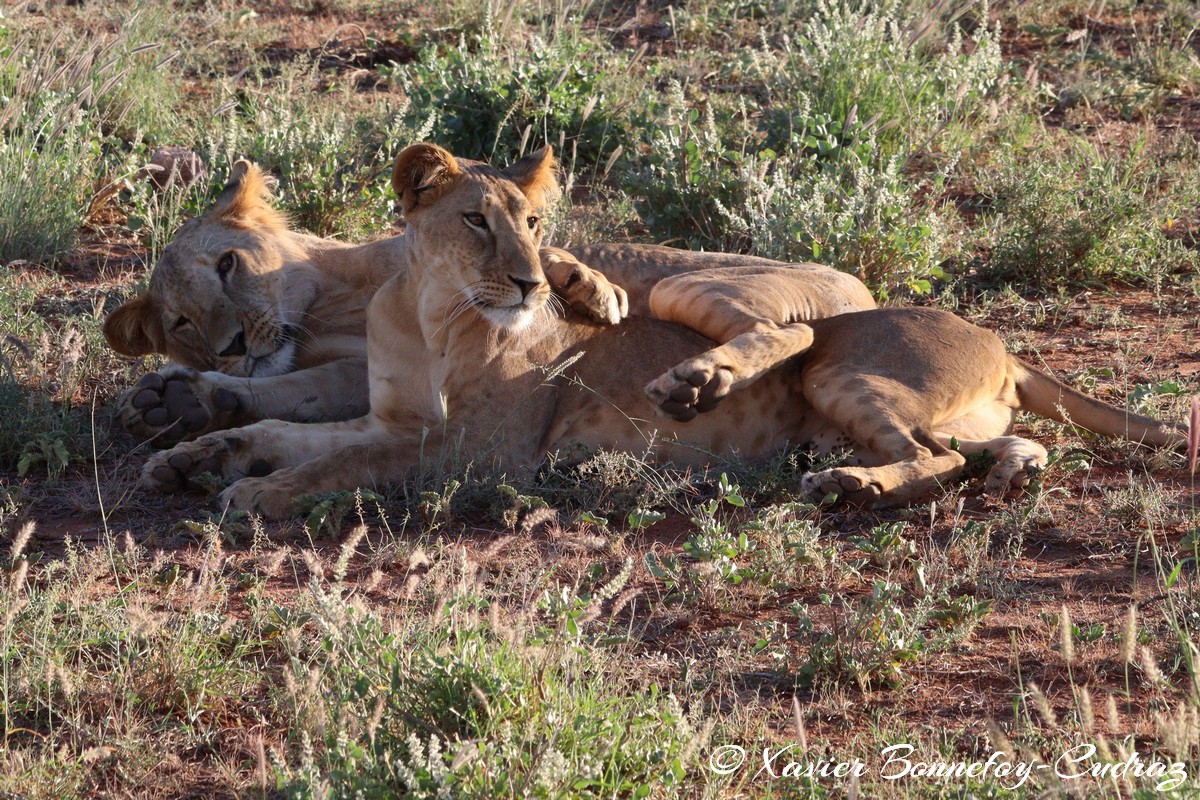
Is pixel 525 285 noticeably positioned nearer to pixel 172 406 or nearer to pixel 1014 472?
pixel 172 406

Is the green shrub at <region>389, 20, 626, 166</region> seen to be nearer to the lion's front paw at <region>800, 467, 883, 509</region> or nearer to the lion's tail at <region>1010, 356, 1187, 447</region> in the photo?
the lion's tail at <region>1010, 356, 1187, 447</region>

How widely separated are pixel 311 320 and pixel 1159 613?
3.49 metres

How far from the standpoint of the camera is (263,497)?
434 cm

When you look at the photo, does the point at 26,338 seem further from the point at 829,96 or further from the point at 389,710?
the point at 829,96

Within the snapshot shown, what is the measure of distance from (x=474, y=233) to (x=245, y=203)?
1.51 metres

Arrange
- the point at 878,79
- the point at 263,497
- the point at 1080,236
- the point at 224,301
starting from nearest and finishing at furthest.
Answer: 1. the point at 263,497
2. the point at 224,301
3. the point at 1080,236
4. the point at 878,79

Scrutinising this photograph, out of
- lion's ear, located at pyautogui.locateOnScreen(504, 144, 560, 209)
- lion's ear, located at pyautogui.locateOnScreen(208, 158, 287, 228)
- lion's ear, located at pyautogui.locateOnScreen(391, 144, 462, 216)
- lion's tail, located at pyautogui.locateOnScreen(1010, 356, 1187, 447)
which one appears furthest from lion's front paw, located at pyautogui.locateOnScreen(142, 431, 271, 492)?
lion's tail, located at pyautogui.locateOnScreen(1010, 356, 1187, 447)

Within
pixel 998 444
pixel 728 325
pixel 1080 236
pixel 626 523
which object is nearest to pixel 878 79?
pixel 1080 236

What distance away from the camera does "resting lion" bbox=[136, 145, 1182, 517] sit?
4496 millimetres

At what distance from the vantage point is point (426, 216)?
15.3 feet

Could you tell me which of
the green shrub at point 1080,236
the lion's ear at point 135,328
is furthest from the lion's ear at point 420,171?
the green shrub at point 1080,236

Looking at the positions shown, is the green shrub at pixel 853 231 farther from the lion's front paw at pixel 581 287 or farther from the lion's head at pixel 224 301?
the lion's head at pixel 224 301

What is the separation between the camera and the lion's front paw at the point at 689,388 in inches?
171

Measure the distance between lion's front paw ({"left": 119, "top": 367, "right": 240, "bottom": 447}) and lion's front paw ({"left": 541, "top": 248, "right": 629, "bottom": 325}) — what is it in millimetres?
1381
